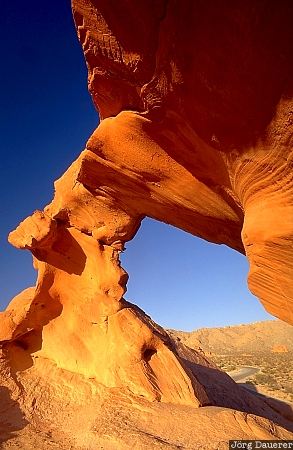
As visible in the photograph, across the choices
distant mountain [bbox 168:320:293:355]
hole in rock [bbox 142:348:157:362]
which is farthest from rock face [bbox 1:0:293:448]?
distant mountain [bbox 168:320:293:355]

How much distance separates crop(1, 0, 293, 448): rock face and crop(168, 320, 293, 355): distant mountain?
54.5 m

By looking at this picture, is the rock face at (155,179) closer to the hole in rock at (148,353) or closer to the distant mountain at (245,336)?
the hole in rock at (148,353)

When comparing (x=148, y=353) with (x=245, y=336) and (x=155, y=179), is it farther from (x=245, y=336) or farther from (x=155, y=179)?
Answer: (x=245, y=336)

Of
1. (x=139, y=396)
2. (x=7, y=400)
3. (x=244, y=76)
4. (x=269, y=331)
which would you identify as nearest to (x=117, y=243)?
(x=139, y=396)

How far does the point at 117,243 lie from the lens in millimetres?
8430

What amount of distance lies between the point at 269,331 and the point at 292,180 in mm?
70510

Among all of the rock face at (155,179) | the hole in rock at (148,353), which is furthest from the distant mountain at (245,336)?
the hole in rock at (148,353)

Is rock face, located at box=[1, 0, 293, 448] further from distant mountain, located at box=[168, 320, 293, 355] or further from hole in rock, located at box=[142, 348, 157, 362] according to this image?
distant mountain, located at box=[168, 320, 293, 355]

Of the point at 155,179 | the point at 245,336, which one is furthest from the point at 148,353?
the point at 245,336

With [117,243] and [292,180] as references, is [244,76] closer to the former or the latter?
[292,180]

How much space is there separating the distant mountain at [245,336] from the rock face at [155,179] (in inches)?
2144

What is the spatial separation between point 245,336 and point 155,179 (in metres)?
66.2

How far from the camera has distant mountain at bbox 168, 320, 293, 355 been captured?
205 ft

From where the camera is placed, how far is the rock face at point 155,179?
3.83m
